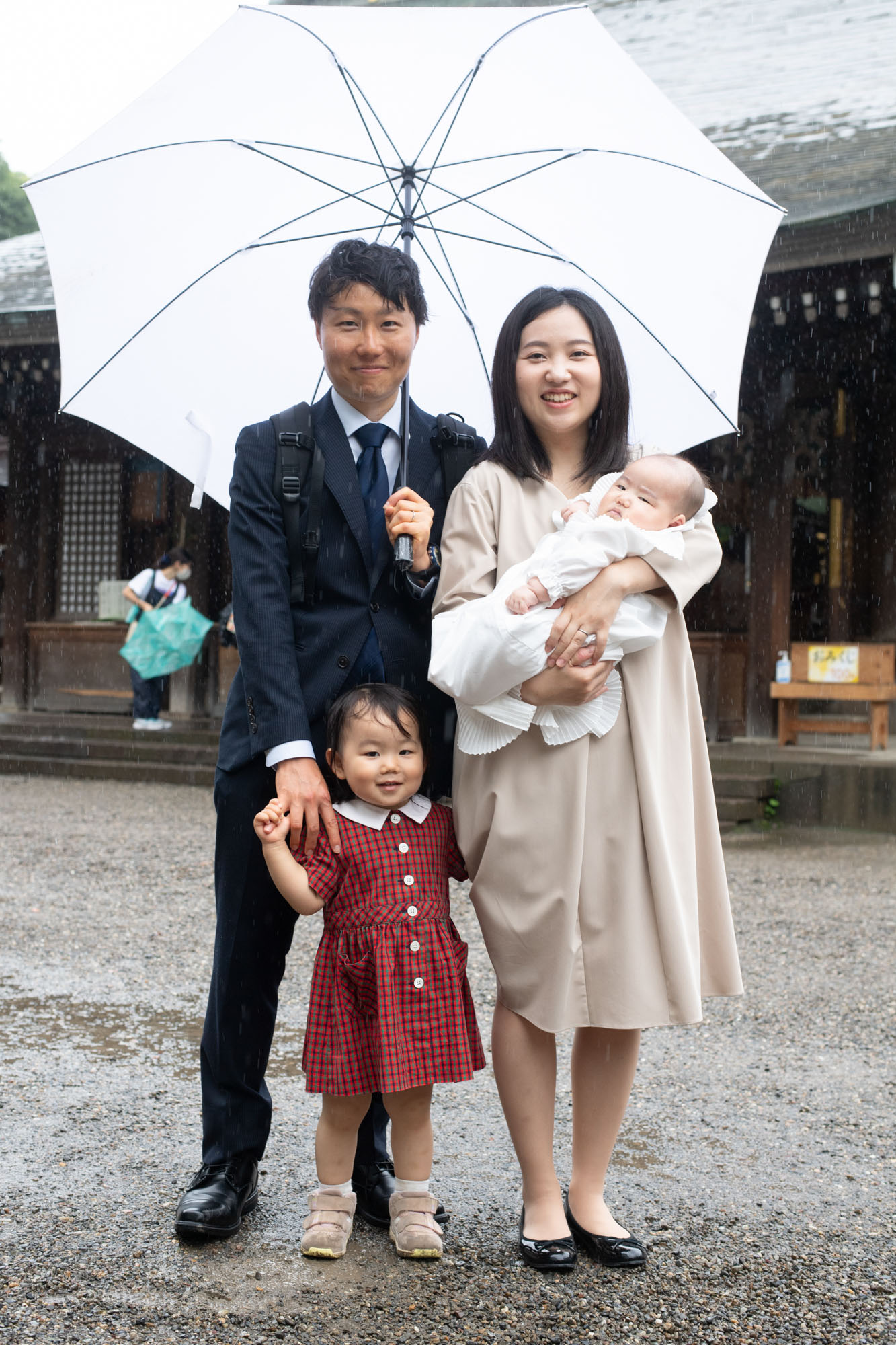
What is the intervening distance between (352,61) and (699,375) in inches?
41.6

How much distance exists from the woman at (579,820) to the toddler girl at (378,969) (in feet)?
0.34

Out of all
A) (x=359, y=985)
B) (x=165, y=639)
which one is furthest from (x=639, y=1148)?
(x=165, y=639)

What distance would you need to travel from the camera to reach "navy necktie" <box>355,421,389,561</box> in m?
2.38

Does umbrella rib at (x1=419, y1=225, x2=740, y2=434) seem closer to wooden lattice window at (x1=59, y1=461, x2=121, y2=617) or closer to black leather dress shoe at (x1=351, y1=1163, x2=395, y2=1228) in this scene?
black leather dress shoe at (x1=351, y1=1163, x2=395, y2=1228)

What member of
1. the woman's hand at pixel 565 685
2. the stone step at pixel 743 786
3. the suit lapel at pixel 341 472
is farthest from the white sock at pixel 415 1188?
the stone step at pixel 743 786

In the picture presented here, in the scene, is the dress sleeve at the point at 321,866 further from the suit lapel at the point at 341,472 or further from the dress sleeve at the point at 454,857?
the suit lapel at the point at 341,472

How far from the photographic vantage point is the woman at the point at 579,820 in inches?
85.0

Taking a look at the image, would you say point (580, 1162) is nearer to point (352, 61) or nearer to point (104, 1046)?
point (104, 1046)

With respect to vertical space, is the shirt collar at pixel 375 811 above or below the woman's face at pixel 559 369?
below

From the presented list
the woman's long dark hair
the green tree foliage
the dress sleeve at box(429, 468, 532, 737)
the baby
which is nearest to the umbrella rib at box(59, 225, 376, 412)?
the woman's long dark hair

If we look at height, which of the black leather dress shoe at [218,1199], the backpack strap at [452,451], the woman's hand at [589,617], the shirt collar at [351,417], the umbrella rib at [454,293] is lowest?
the black leather dress shoe at [218,1199]

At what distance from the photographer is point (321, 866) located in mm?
2219

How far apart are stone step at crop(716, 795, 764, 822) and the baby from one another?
574 centimetres

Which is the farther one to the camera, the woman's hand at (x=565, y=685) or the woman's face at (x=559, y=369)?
the woman's face at (x=559, y=369)
